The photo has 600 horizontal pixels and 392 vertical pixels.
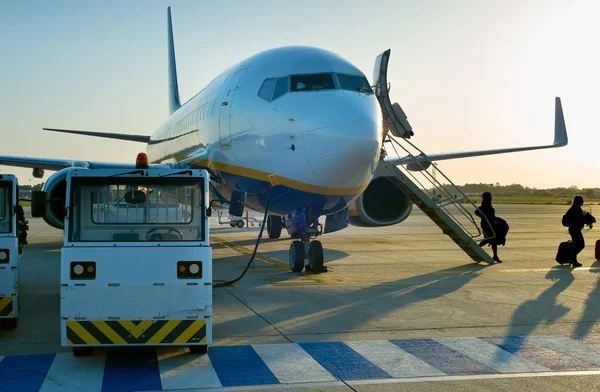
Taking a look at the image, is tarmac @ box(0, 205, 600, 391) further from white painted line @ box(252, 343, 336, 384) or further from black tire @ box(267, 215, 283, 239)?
black tire @ box(267, 215, 283, 239)

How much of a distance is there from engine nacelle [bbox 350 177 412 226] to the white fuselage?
3.76m

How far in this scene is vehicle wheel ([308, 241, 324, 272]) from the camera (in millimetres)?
14070

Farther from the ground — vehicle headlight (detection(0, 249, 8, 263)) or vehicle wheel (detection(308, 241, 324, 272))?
vehicle headlight (detection(0, 249, 8, 263))

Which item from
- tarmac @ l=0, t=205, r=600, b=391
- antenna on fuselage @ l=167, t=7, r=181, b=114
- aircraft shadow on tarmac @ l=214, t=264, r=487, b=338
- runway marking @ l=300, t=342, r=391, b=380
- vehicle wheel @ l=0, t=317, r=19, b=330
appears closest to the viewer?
tarmac @ l=0, t=205, r=600, b=391

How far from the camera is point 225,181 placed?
1445 centimetres

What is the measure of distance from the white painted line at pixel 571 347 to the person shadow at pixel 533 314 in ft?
0.74

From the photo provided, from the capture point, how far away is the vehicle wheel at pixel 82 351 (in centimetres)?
711

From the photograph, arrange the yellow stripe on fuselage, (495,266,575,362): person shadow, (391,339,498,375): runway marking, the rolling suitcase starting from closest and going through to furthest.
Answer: (391,339,498,375): runway marking → (495,266,575,362): person shadow → the yellow stripe on fuselage → the rolling suitcase

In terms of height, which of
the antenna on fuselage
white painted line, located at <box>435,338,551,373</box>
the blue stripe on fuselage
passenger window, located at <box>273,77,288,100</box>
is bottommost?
white painted line, located at <box>435,338,551,373</box>

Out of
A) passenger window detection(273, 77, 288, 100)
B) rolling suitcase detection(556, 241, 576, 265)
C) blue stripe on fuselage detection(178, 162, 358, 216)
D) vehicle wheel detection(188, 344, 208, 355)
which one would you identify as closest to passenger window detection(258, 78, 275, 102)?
passenger window detection(273, 77, 288, 100)

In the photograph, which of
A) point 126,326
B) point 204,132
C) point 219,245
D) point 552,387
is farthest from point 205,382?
point 219,245

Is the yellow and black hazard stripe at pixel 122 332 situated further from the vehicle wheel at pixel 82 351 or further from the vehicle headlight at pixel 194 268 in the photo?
the vehicle headlight at pixel 194 268

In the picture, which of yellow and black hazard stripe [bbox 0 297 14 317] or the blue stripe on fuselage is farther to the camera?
the blue stripe on fuselage

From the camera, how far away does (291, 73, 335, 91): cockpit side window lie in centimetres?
1240
